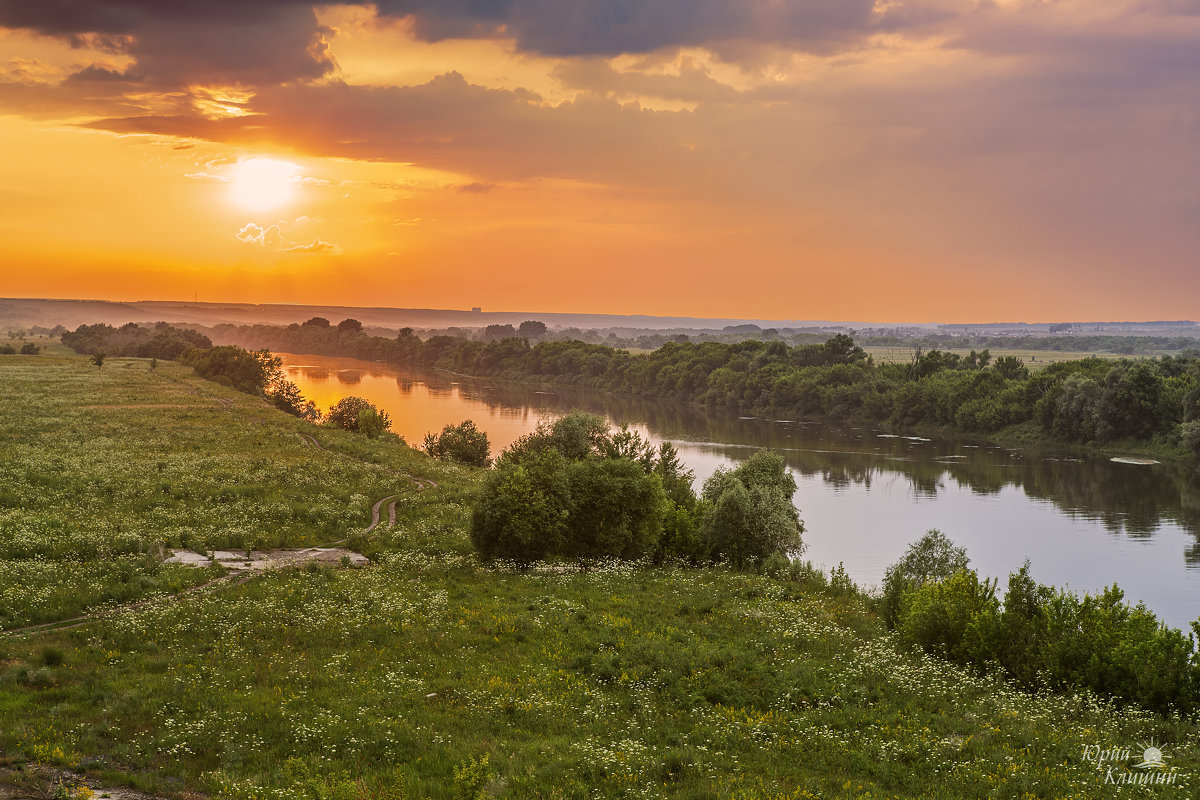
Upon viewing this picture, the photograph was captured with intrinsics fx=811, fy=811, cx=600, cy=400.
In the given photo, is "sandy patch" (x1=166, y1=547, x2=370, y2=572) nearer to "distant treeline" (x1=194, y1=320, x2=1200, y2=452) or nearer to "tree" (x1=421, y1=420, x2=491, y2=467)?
"tree" (x1=421, y1=420, x2=491, y2=467)

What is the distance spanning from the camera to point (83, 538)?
2867 centimetres

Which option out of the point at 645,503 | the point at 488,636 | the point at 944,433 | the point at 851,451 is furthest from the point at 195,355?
the point at 488,636

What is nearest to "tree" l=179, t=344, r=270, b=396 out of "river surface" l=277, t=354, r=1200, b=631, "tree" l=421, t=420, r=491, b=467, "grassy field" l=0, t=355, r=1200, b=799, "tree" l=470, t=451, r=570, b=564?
"river surface" l=277, t=354, r=1200, b=631

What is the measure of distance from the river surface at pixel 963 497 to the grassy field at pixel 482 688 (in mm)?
24142

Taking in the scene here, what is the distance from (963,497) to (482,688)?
6479 cm

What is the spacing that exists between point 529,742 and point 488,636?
7.04 m

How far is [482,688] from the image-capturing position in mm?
19000

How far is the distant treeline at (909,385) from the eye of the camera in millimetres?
94750

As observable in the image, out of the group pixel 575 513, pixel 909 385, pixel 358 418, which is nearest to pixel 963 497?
pixel 909 385

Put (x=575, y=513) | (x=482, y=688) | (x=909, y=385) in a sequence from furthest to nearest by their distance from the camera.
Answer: (x=909, y=385)
(x=575, y=513)
(x=482, y=688)

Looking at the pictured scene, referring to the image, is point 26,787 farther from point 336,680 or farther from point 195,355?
point 195,355

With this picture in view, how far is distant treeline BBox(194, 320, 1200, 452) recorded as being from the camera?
311ft

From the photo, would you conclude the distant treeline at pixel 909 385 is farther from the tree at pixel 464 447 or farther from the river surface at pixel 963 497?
the tree at pixel 464 447

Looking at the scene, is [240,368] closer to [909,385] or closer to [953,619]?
[909,385]
